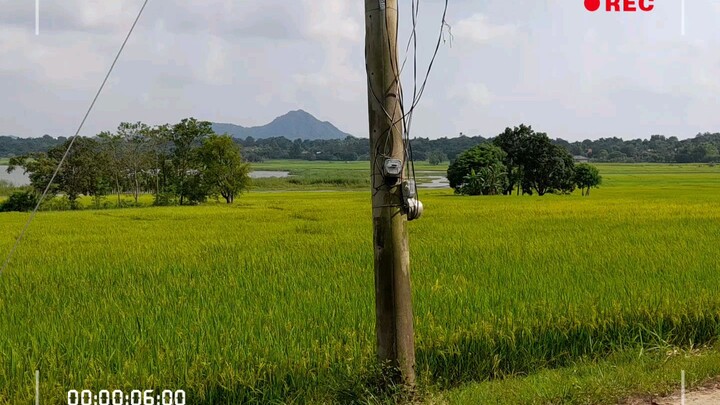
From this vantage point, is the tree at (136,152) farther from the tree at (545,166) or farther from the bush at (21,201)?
the tree at (545,166)

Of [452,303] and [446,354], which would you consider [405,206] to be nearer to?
[446,354]

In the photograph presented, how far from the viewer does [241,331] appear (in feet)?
14.2

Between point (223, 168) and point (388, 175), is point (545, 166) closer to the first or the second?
point (223, 168)

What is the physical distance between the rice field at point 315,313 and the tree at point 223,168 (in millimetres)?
26289

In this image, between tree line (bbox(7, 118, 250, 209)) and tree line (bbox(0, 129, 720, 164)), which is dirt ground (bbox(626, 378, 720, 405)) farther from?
tree line (bbox(0, 129, 720, 164))

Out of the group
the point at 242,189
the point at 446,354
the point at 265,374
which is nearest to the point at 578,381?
the point at 446,354

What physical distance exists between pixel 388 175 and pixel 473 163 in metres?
41.7

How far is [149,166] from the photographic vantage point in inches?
1553

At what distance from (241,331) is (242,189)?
109ft

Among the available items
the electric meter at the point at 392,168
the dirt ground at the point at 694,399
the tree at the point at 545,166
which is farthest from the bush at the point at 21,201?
the dirt ground at the point at 694,399

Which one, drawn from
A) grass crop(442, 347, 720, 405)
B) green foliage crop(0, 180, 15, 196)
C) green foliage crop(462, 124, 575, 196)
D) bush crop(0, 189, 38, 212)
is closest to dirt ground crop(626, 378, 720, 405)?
grass crop(442, 347, 720, 405)

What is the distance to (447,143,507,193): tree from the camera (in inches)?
1742

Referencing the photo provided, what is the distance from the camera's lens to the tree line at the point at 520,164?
44531mm
